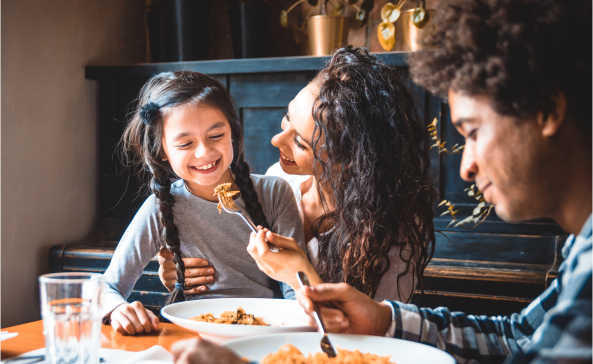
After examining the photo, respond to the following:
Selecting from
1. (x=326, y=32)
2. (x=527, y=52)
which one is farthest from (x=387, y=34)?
(x=527, y=52)

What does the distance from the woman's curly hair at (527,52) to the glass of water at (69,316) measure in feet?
2.13

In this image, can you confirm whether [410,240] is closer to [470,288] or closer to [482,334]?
[482,334]

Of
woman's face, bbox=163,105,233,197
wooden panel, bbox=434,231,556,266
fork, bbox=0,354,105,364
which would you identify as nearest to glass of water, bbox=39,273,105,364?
fork, bbox=0,354,105,364

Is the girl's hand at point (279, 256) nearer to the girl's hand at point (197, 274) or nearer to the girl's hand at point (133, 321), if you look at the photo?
the girl's hand at point (133, 321)

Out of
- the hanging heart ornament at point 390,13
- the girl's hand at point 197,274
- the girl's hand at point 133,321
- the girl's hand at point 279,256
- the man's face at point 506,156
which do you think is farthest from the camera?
the hanging heart ornament at point 390,13

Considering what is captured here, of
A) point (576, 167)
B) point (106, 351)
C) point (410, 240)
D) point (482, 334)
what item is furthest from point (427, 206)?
point (106, 351)

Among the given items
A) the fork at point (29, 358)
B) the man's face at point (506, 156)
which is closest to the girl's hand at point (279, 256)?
the fork at point (29, 358)

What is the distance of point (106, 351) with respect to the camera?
0.91 meters

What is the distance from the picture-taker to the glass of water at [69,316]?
71 centimetres

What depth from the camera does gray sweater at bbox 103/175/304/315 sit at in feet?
5.13

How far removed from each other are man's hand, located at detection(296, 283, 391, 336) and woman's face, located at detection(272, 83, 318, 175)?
733mm

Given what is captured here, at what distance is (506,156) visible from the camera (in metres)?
0.71

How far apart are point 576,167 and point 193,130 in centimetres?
112

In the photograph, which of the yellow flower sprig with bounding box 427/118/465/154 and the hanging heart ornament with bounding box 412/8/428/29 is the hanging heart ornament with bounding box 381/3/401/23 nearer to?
the hanging heart ornament with bounding box 412/8/428/29
